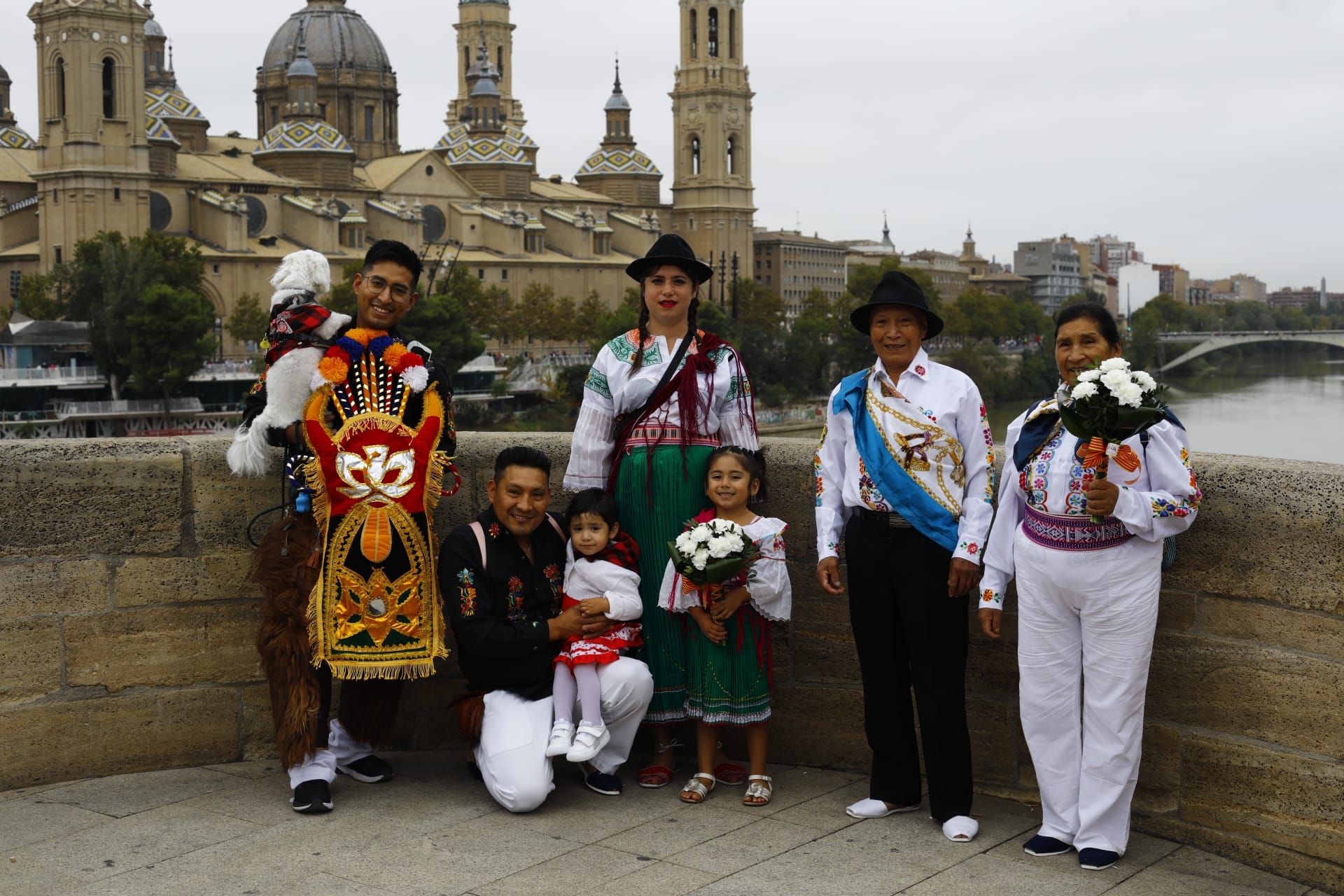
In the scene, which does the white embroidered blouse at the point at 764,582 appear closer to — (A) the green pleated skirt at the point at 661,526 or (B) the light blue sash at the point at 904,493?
(A) the green pleated skirt at the point at 661,526

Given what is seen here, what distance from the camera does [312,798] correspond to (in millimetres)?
3779

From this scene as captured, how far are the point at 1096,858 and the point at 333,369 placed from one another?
199cm

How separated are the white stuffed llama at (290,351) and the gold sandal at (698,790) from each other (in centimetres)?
124

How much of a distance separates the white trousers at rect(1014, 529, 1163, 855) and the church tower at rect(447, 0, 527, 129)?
283ft

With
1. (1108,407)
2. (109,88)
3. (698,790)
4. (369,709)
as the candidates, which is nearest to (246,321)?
(109,88)

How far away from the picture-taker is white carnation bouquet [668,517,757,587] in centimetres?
375

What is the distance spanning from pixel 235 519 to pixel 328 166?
62651 mm

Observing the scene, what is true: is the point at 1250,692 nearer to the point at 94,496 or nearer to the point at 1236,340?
the point at 94,496

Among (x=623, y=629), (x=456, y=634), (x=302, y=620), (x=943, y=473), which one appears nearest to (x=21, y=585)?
(x=302, y=620)

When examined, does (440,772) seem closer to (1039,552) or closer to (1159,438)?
(1039,552)

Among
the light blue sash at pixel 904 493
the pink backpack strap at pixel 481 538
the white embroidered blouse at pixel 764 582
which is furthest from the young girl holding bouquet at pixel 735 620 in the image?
the pink backpack strap at pixel 481 538

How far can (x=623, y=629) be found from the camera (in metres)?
4.02

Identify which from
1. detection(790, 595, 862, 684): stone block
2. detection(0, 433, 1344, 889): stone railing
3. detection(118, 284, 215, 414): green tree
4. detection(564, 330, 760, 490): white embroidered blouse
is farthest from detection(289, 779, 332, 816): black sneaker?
detection(118, 284, 215, 414): green tree

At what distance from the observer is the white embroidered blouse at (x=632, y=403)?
4047 millimetres
